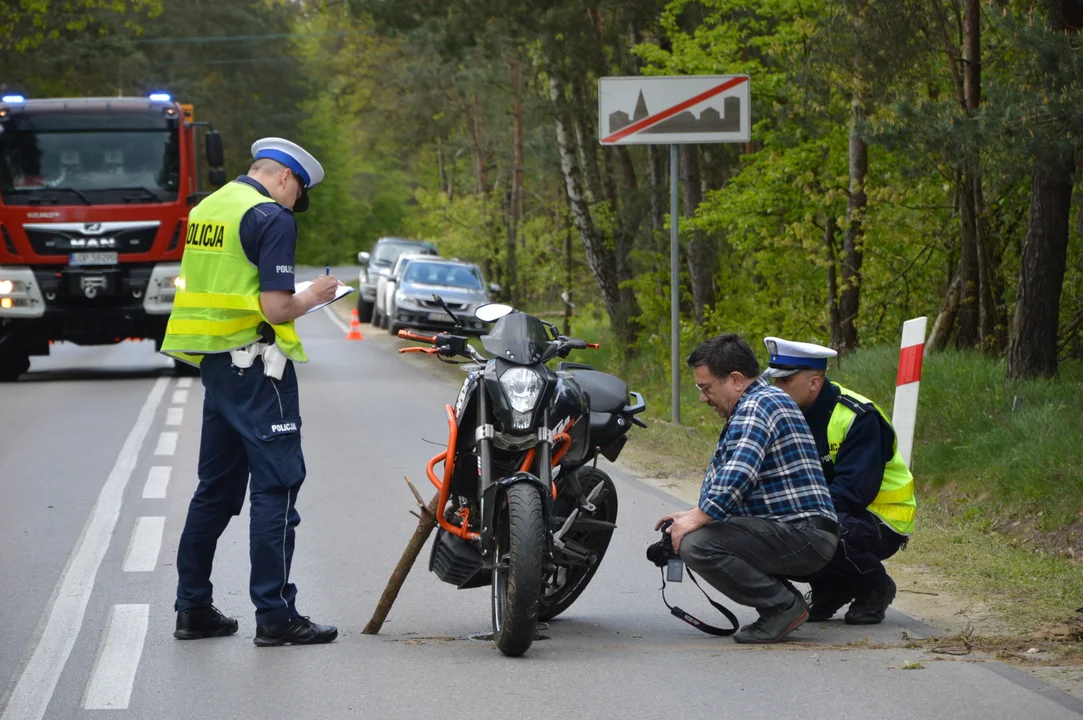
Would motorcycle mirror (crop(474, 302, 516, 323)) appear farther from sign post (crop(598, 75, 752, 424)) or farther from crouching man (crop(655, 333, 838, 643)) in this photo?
sign post (crop(598, 75, 752, 424))

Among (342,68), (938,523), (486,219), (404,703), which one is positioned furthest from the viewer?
(342,68)

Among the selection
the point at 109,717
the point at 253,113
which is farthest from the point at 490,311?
the point at 253,113

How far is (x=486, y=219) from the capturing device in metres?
37.8

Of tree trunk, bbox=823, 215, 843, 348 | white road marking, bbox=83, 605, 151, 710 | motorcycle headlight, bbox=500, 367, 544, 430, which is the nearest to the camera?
white road marking, bbox=83, 605, 151, 710

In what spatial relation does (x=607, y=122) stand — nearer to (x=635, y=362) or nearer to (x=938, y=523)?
(x=938, y=523)

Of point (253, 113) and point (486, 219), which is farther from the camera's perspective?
point (253, 113)

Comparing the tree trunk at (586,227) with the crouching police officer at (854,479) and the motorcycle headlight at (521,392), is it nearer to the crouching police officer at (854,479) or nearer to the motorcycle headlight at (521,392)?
the crouching police officer at (854,479)

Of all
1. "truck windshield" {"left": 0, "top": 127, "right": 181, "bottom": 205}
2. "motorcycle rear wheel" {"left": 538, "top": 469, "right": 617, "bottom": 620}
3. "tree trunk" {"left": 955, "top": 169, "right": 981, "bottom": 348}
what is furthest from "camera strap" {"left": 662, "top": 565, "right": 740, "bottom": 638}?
"truck windshield" {"left": 0, "top": 127, "right": 181, "bottom": 205}

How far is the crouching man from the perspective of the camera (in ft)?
20.2

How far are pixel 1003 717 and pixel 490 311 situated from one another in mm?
2559

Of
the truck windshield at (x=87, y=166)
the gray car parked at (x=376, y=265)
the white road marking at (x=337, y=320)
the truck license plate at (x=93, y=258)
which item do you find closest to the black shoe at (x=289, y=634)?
the truck license plate at (x=93, y=258)

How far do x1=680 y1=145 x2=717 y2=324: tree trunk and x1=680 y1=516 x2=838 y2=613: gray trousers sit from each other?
12.6 metres

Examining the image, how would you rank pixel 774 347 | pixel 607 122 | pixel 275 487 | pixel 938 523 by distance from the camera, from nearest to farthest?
pixel 275 487 < pixel 774 347 < pixel 938 523 < pixel 607 122

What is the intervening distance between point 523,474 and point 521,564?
370 mm
